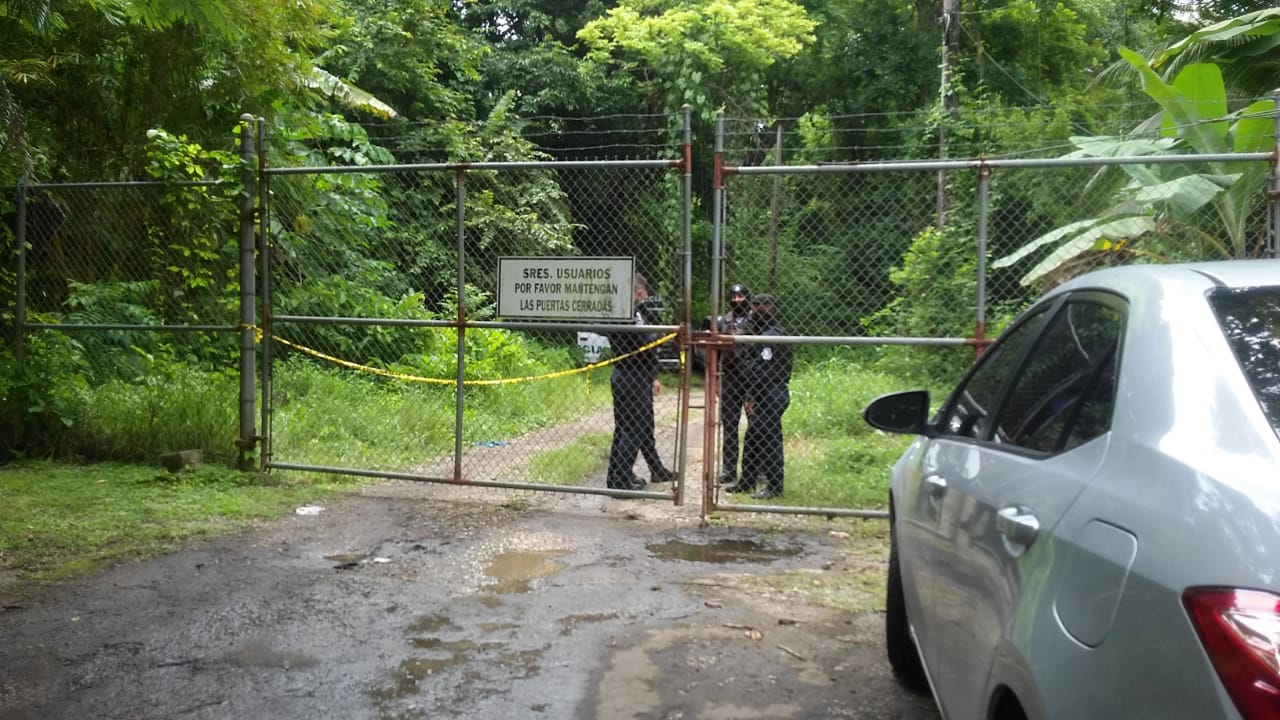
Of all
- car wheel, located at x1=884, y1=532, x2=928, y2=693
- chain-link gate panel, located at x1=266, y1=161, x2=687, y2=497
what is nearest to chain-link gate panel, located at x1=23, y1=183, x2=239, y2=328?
chain-link gate panel, located at x1=266, y1=161, x2=687, y2=497

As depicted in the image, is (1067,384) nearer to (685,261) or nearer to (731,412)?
(685,261)

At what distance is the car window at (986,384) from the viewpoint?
3475 mm

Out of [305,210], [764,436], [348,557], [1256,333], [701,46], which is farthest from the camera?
[701,46]

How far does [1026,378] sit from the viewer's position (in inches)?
127

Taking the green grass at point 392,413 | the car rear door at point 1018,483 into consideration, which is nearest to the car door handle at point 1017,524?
the car rear door at point 1018,483

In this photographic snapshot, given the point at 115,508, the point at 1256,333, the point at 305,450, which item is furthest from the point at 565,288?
the point at 1256,333

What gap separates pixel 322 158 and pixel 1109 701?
44.2 feet

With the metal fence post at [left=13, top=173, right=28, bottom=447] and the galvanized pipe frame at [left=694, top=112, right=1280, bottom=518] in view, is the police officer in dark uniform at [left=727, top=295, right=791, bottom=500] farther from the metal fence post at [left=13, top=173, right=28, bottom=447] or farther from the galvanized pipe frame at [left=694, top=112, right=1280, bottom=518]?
the metal fence post at [left=13, top=173, right=28, bottom=447]

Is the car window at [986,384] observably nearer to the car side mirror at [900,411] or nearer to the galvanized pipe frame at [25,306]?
the car side mirror at [900,411]

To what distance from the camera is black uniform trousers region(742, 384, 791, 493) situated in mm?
8406

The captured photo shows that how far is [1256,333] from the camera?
2.31 meters

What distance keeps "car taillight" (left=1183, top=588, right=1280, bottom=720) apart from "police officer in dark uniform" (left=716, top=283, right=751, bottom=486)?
22.3 feet

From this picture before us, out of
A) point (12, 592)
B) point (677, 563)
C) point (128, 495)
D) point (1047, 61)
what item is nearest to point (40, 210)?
point (128, 495)

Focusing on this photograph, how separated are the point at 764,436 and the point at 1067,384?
5.63 meters
